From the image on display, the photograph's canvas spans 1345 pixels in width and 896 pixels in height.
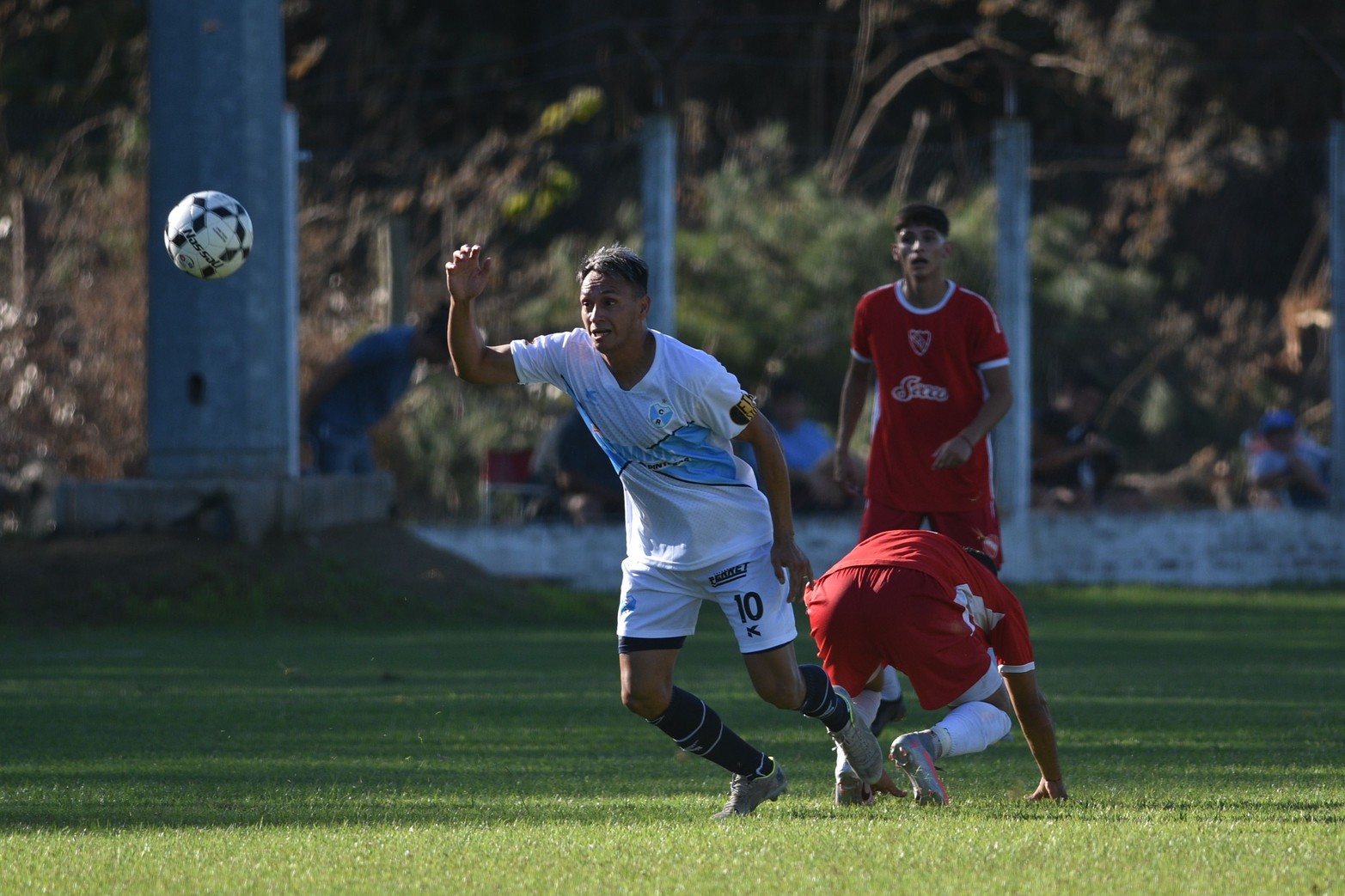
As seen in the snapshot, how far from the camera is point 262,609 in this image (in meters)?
12.8

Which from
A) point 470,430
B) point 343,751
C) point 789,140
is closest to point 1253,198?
point 789,140

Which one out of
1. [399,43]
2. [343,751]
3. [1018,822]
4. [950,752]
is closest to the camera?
[1018,822]

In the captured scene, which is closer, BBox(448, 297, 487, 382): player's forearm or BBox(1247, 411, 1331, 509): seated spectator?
BBox(448, 297, 487, 382): player's forearm

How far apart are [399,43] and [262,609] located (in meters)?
16.1

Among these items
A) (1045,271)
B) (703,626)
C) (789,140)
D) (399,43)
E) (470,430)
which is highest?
(399,43)

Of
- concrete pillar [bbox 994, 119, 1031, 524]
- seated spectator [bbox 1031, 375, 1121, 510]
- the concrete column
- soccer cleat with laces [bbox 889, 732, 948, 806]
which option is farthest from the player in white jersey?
the concrete column

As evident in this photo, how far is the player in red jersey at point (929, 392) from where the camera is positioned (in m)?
7.51

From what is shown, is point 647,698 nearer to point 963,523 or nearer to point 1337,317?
point 963,523

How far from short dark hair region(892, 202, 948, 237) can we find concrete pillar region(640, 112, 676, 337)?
7158 mm

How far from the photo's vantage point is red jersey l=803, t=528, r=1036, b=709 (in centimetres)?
543

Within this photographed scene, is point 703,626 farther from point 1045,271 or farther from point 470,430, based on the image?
Answer: point 1045,271

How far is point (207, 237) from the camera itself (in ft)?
29.0

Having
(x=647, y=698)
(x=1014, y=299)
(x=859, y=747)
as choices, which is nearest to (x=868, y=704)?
(x=859, y=747)

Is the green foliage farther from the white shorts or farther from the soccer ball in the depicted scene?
the white shorts
